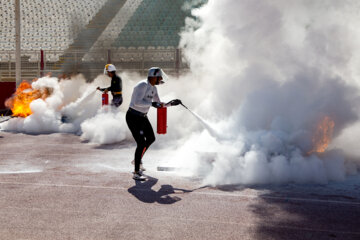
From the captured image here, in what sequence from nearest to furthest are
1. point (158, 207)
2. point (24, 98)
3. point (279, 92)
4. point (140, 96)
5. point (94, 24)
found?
point (158, 207) → point (140, 96) → point (279, 92) → point (24, 98) → point (94, 24)

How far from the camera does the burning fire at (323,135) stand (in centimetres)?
672

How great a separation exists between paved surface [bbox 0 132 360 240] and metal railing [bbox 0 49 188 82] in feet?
31.3

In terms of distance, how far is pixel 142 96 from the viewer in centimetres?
633

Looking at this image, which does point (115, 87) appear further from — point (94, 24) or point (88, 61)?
point (94, 24)

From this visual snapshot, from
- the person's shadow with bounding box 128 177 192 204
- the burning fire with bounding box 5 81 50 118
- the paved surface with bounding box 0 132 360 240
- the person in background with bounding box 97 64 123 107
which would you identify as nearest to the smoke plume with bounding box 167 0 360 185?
the paved surface with bounding box 0 132 360 240

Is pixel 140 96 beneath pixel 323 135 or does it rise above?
above

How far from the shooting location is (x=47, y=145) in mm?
9727

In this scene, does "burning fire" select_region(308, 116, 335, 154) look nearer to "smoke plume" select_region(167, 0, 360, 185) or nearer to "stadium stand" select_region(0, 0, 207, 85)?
"smoke plume" select_region(167, 0, 360, 185)

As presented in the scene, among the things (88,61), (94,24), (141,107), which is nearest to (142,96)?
(141,107)

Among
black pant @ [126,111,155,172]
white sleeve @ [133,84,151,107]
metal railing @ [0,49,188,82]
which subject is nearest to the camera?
white sleeve @ [133,84,151,107]

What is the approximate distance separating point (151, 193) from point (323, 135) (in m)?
3.11

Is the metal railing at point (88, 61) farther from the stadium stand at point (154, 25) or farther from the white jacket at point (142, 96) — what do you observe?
the stadium stand at point (154, 25)

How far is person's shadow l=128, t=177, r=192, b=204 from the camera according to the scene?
529cm

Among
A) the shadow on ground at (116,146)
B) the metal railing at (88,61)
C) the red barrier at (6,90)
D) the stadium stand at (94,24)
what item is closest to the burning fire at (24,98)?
the red barrier at (6,90)
